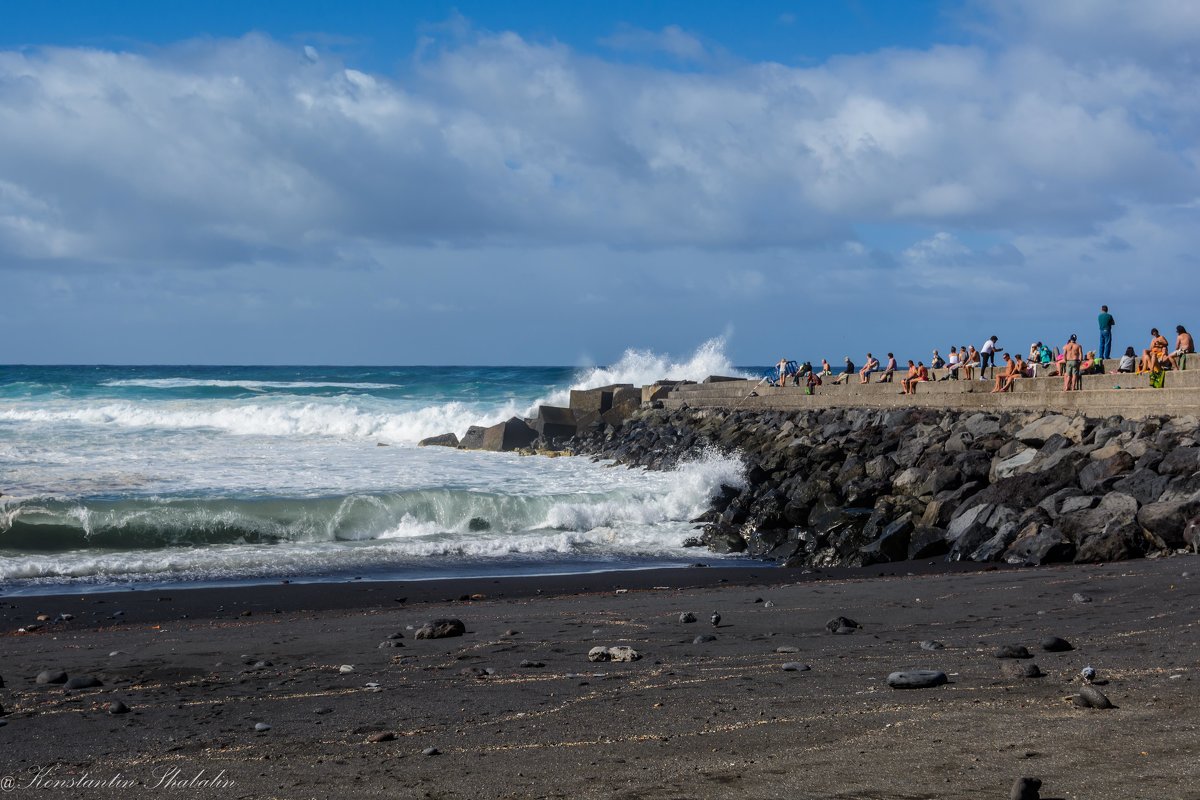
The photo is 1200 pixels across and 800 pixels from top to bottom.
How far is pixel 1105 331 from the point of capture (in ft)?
75.5

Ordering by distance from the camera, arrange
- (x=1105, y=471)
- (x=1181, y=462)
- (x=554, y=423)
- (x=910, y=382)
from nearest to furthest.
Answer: (x=1181, y=462) → (x=1105, y=471) → (x=910, y=382) → (x=554, y=423)

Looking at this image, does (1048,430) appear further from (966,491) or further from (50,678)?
(50,678)

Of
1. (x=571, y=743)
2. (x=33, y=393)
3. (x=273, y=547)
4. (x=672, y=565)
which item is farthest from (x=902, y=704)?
(x=33, y=393)

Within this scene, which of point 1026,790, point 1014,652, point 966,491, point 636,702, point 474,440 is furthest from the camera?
point 474,440

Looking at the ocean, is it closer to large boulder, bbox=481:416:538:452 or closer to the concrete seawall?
large boulder, bbox=481:416:538:452

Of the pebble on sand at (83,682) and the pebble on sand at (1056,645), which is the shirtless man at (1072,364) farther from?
the pebble on sand at (83,682)

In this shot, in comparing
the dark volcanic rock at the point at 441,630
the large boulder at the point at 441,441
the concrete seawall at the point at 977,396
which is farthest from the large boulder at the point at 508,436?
the dark volcanic rock at the point at 441,630

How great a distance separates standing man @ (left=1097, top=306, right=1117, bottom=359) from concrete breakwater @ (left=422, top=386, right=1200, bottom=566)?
11.0 ft

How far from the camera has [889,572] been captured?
43.4 ft

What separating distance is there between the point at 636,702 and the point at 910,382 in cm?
2086

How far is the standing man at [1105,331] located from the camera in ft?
75.0

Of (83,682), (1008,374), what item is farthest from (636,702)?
(1008,374)

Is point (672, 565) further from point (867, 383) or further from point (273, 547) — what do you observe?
point (867, 383)

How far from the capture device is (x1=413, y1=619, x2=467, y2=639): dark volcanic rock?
8414mm
